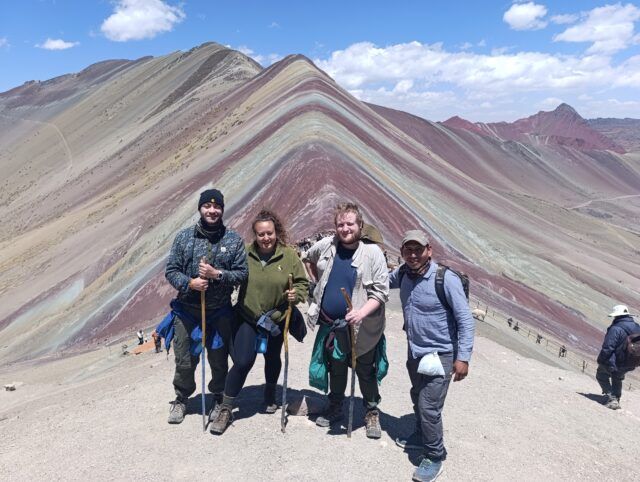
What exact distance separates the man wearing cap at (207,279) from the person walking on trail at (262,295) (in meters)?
0.13

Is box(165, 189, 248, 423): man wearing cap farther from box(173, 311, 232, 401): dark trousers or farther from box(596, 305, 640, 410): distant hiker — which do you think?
box(596, 305, 640, 410): distant hiker

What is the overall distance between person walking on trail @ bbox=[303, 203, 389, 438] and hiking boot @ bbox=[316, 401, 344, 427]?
0.23 metres

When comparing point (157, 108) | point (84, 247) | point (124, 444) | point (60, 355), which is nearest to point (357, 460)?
point (124, 444)

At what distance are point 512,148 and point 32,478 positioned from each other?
83.2 meters

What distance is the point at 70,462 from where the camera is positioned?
4.20 m

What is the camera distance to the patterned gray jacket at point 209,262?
4.22m

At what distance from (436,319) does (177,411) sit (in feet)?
8.46

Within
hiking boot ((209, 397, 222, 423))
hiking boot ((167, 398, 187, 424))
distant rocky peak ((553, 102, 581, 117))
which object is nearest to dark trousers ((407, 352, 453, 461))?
hiking boot ((209, 397, 222, 423))

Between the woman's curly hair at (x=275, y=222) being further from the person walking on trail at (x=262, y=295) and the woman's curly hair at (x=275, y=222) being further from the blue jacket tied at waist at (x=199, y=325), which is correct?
the blue jacket tied at waist at (x=199, y=325)

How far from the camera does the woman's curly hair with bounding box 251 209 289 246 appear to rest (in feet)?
13.8

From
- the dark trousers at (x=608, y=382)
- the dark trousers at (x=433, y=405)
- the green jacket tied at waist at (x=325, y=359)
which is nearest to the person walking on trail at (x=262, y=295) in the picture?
the green jacket tied at waist at (x=325, y=359)

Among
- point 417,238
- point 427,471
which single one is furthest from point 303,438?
point 417,238

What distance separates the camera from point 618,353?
6344 millimetres

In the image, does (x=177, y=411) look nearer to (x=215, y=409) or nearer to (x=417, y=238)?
(x=215, y=409)
